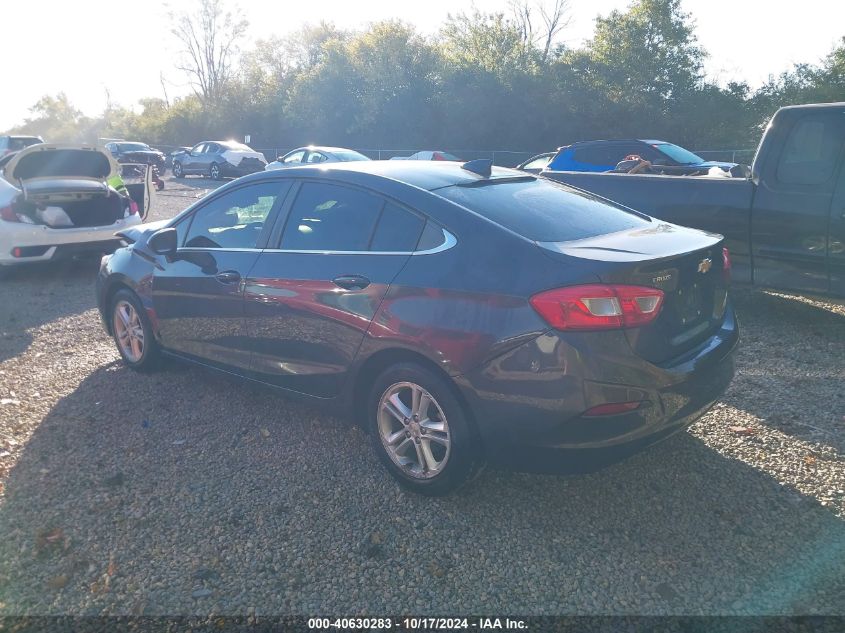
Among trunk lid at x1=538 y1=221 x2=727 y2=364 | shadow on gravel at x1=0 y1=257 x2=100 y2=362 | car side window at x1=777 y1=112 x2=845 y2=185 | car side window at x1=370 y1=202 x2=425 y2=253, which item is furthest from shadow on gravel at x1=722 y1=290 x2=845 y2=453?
shadow on gravel at x1=0 y1=257 x2=100 y2=362

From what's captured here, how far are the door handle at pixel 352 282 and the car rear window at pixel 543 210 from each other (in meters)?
0.61

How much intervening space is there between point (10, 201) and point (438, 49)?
32.3 m

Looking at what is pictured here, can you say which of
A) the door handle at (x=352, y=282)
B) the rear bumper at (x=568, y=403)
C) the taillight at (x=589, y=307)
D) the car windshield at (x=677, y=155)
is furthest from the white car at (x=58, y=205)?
the car windshield at (x=677, y=155)

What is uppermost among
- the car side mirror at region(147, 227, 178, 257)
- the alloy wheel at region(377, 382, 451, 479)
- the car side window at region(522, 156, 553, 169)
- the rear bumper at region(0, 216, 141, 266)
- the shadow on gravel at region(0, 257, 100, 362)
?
the car side mirror at region(147, 227, 178, 257)

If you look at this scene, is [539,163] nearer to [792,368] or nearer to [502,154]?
[792,368]

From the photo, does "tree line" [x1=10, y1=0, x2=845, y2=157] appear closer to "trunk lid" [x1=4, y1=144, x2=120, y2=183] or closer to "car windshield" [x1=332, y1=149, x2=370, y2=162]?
"car windshield" [x1=332, y1=149, x2=370, y2=162]

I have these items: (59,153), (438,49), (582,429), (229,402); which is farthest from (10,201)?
(438,49)

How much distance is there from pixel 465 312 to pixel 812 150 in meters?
4.36

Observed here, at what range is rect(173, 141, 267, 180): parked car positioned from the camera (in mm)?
28422

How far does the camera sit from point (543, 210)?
3619 mm

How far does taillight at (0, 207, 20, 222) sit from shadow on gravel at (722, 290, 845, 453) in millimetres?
7964

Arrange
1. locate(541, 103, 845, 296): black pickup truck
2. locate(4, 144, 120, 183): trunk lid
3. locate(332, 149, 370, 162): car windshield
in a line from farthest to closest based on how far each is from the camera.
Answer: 1. locate(332, 149, 370, 162): car windshield
2. locate(4, 144, 120, 183): trunk lid
3. locate(541, 103, 845, 296): black pickup truck

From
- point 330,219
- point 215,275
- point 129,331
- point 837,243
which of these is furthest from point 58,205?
point 837,243

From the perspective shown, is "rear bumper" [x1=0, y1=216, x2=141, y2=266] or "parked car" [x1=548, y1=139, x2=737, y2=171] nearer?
"rear bumper" [x1=0, y1=216, x2=141, y2=266]
